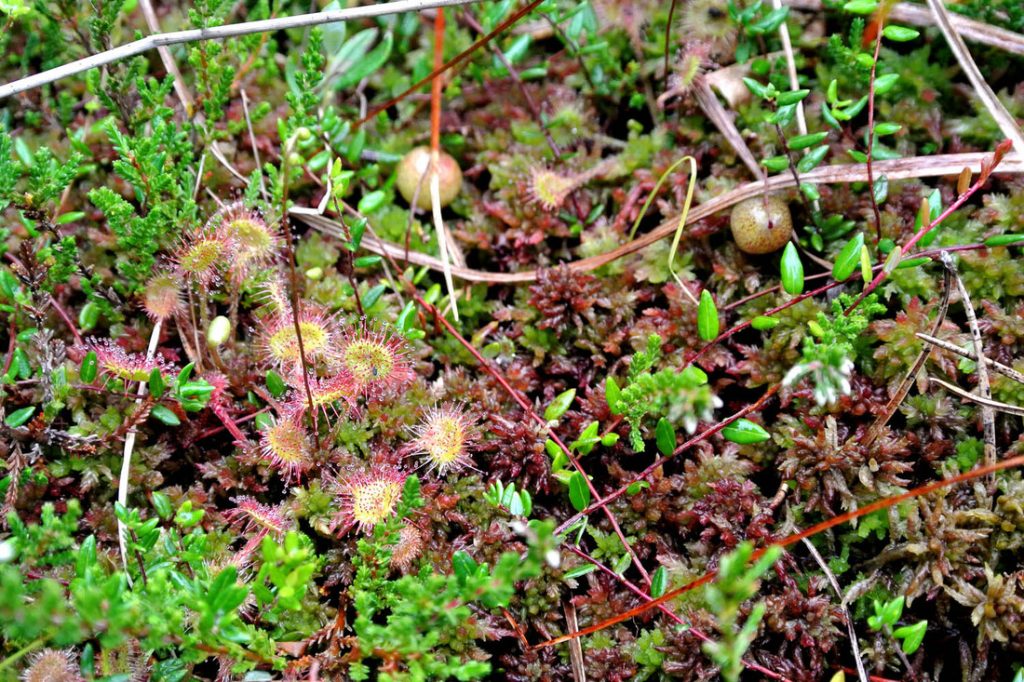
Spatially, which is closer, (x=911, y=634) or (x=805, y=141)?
(x=911, y=634)

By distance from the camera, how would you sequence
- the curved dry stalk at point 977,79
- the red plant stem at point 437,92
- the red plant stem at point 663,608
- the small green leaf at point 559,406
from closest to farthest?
the red plant stem at point 663,608 → the small green leaf at point 559,406 → the curved dry stalk at point 977,79 → the red plant stem at point 437,92

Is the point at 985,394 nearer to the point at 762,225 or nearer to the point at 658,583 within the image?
the point at 762,225

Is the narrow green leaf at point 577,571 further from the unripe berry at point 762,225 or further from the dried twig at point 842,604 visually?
the unripe berry at point 762,225

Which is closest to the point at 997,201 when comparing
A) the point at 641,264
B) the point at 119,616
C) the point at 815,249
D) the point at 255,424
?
the point at 815,249

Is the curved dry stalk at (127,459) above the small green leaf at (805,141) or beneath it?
beneath

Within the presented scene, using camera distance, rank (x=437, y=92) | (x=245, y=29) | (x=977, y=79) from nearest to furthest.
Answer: (x=245, y=29) < (x=977, y=79) < (x=437, y=92)

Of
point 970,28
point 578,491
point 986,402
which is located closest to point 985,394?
point 986,402

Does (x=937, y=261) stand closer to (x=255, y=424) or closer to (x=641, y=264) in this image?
(x=641, y=264)

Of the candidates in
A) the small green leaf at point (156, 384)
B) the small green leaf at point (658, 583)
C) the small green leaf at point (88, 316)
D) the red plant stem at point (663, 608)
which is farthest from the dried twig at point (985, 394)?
the small green leaf at point (88, 316)
